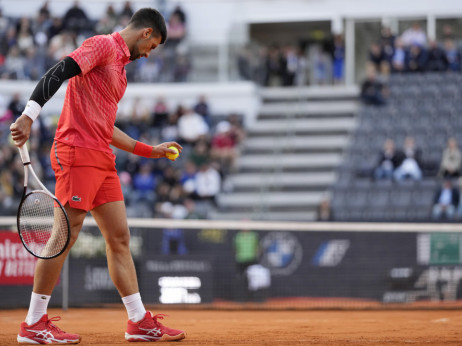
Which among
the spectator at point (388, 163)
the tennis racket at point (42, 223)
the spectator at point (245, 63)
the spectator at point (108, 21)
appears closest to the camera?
the tennis racket at point (42, 223)

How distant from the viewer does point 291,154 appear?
68.8 ft

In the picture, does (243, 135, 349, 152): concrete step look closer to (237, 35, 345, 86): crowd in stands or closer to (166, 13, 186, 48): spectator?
(237, 35, 345, 86): crowd in stands

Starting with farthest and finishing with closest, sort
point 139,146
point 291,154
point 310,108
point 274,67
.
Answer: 1. point 274,67
2. point 310,108
3. point 291,154
4. point 139,146

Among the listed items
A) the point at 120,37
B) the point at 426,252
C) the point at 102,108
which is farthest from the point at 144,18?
the point at 426,252

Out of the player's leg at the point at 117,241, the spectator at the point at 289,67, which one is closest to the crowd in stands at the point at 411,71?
the spectator at the point at 289,67

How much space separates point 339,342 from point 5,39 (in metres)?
17.3

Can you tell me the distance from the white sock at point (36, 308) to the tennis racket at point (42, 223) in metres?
0.32

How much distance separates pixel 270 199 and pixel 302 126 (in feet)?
9.42

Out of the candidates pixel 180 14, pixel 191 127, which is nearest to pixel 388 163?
pixel 191 127

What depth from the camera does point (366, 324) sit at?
9.11 m

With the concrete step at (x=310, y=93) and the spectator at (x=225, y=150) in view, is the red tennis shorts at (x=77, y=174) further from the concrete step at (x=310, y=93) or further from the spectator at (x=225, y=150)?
the concrete step at (x=310, y=93)

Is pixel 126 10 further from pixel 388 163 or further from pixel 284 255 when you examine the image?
pixel 284 255

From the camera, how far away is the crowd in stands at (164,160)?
18.3 meters

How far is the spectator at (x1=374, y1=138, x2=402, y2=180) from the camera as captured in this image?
59.0 feet
